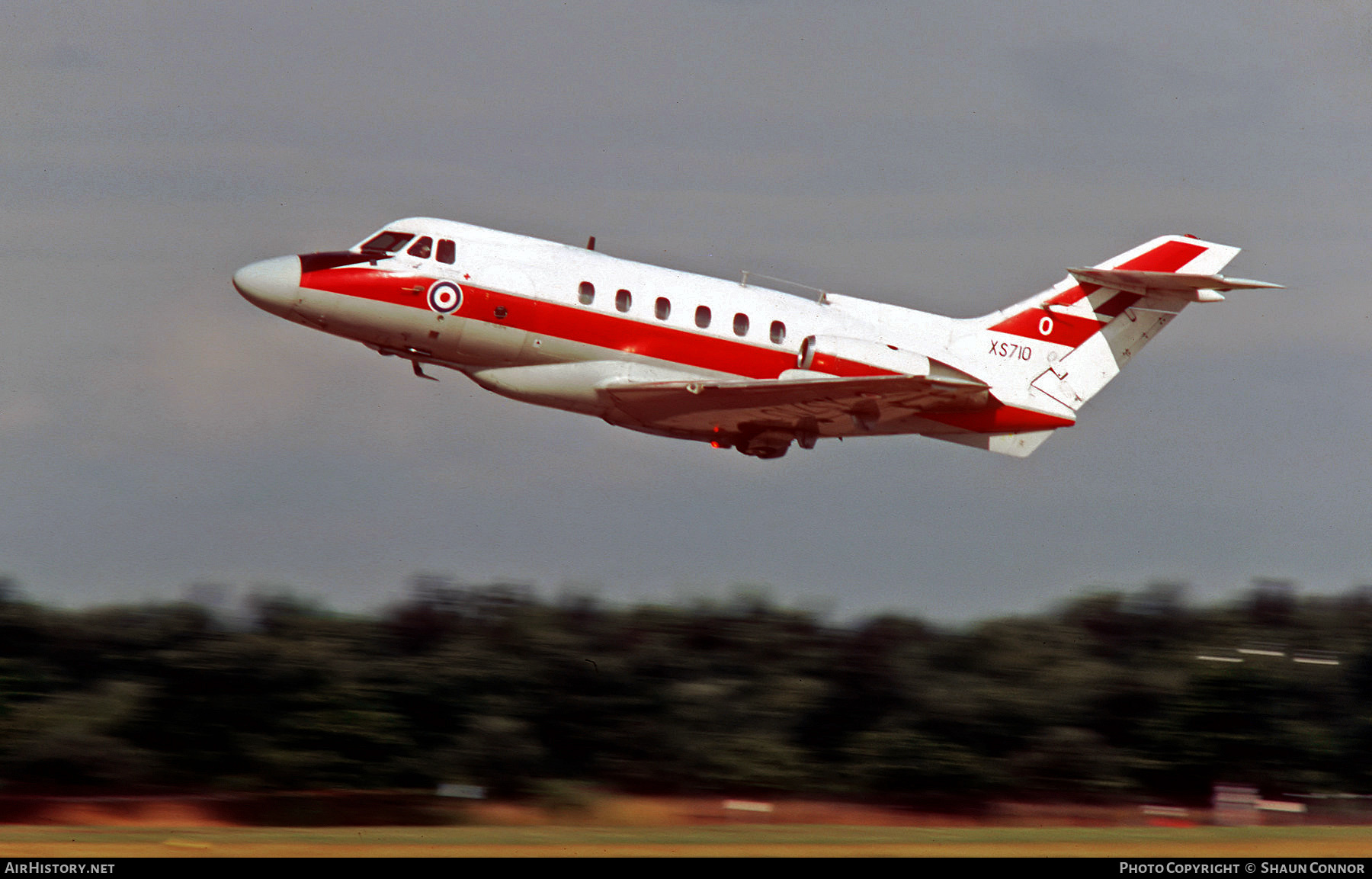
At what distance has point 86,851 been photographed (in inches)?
1126

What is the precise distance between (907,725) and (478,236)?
78.8ft

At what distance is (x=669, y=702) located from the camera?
46969mm

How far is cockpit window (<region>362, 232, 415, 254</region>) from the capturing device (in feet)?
105

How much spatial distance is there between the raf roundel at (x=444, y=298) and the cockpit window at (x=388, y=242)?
4.24 feet

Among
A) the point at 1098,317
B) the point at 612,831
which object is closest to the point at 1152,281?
the point at 1098,317

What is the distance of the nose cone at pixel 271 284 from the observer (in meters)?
31.4

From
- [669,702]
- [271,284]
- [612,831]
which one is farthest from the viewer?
[669,702]

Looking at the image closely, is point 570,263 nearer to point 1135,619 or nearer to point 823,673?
point 823,673

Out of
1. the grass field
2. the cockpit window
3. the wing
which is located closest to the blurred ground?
the grass field

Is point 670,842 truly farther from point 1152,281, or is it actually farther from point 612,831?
point 1152,281

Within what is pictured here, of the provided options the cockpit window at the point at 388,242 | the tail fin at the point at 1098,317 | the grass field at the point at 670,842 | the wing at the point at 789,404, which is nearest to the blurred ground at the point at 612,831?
the grass field at the point at 670,842

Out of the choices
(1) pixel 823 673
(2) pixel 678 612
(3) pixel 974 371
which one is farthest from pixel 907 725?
(3) pixel 974 371

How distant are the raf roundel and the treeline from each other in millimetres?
16636

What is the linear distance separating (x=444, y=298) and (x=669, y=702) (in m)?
19.3
